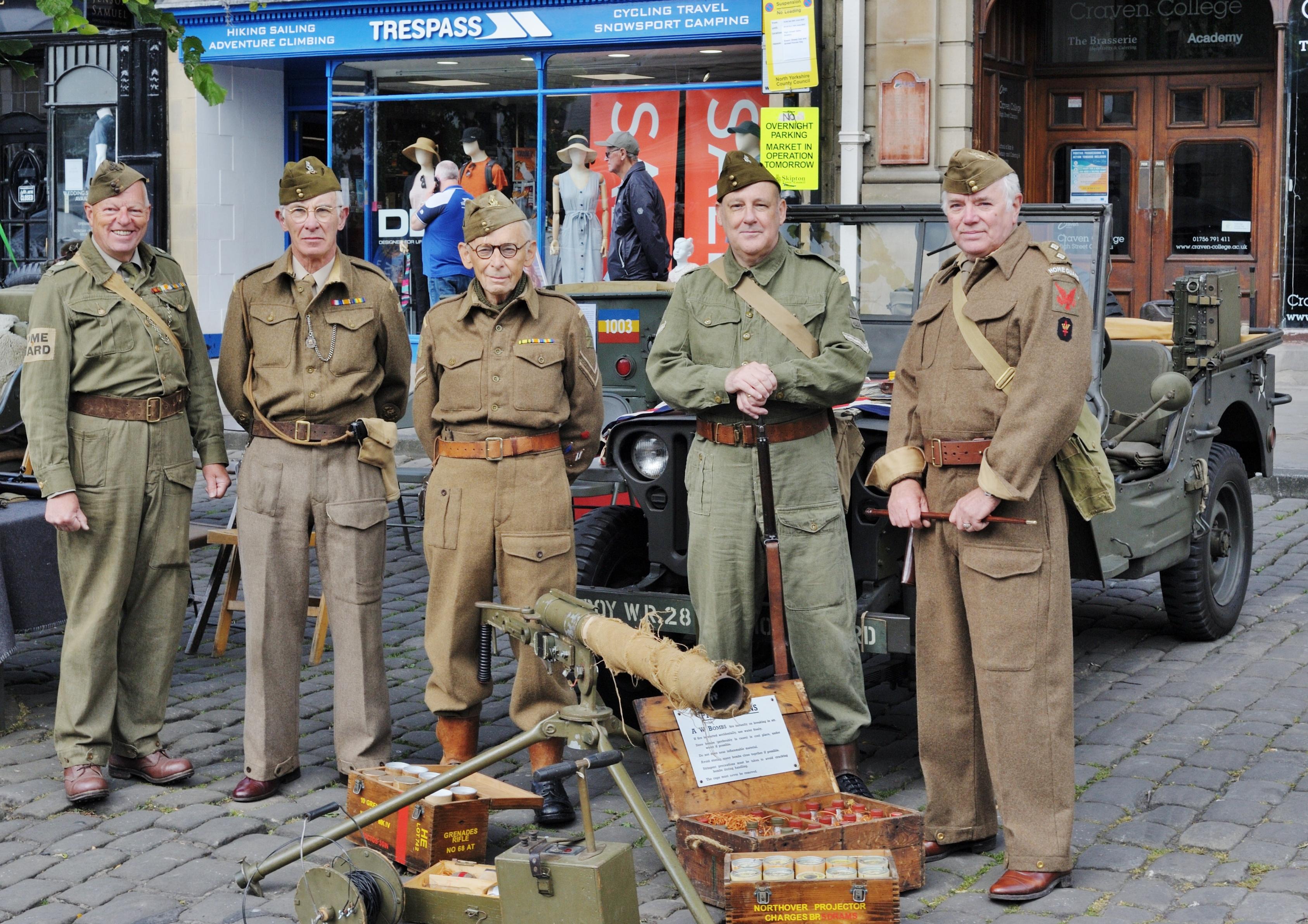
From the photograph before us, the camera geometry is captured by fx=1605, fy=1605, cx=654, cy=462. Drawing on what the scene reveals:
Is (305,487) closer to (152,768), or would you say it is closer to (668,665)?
(152,768)

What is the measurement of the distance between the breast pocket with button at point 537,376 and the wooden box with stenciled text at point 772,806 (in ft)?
3.28

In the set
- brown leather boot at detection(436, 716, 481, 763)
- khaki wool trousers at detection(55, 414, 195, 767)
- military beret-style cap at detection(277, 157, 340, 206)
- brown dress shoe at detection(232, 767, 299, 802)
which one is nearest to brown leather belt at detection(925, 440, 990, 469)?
brown leather boot at detection(436, 716, 481, 763)

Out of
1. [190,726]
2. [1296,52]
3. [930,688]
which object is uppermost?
[1296,52]

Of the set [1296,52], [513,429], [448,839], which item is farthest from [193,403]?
[1296,52]

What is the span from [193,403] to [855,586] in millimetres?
2337

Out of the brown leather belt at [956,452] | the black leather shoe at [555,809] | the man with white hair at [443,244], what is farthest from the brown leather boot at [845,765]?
the man with white hair at [443,244]

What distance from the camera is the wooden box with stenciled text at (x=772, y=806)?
4.27 metres

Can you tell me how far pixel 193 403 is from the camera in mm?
5516

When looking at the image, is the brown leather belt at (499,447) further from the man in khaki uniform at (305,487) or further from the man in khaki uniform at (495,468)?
the man in khaki uniform at (305,487)

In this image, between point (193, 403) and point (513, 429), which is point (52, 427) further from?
point (513, 429)

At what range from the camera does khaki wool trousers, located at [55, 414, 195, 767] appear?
17.2ft

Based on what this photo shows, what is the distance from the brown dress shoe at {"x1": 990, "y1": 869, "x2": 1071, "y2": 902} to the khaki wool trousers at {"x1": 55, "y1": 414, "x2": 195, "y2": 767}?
9.38 ft

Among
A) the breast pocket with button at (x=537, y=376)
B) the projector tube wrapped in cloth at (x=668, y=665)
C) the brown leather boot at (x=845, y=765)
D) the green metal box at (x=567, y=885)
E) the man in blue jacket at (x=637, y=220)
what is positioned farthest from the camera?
the man in blue jacket at (x=637, y=220)

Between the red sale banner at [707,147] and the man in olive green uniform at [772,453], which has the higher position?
the red sale banner at [707,147]
